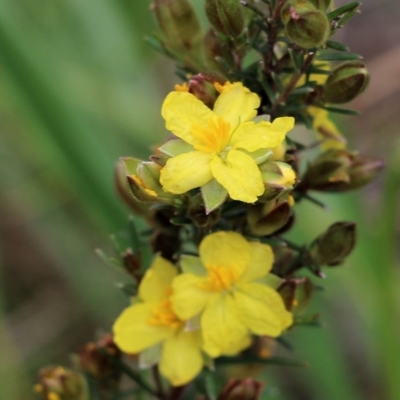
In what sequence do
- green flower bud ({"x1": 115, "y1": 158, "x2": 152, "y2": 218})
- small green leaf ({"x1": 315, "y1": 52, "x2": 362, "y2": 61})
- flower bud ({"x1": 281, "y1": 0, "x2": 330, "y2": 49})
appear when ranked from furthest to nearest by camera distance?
green flower bud ({"x1": 115, "y1": 158, "x2": 152, "y2": 218}) < small green leaf ({"x1": 315, "y1": 52, "x2": 362, "y2": 61}) < flower bud ({"x1": 281, "y1": 0, "x2": 330, "y2": 49})

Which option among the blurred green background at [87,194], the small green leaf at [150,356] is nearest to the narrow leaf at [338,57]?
the small green leaf at [150,356]

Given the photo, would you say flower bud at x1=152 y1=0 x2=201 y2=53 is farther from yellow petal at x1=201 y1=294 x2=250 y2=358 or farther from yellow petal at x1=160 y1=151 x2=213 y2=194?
yellow petal at x1=201 y1=294 x2=250 y2=358

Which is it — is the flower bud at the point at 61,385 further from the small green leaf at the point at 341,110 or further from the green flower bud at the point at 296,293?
the small green leaf at the point at 341,110

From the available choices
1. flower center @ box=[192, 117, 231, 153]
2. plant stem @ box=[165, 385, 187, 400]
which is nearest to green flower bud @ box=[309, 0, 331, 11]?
flower center @ box=[192, 117, 231, 153]

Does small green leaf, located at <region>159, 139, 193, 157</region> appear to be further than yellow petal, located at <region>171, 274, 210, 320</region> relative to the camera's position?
No

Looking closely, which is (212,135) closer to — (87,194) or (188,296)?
(188,296)

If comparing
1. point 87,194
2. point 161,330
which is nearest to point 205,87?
point 161,330
